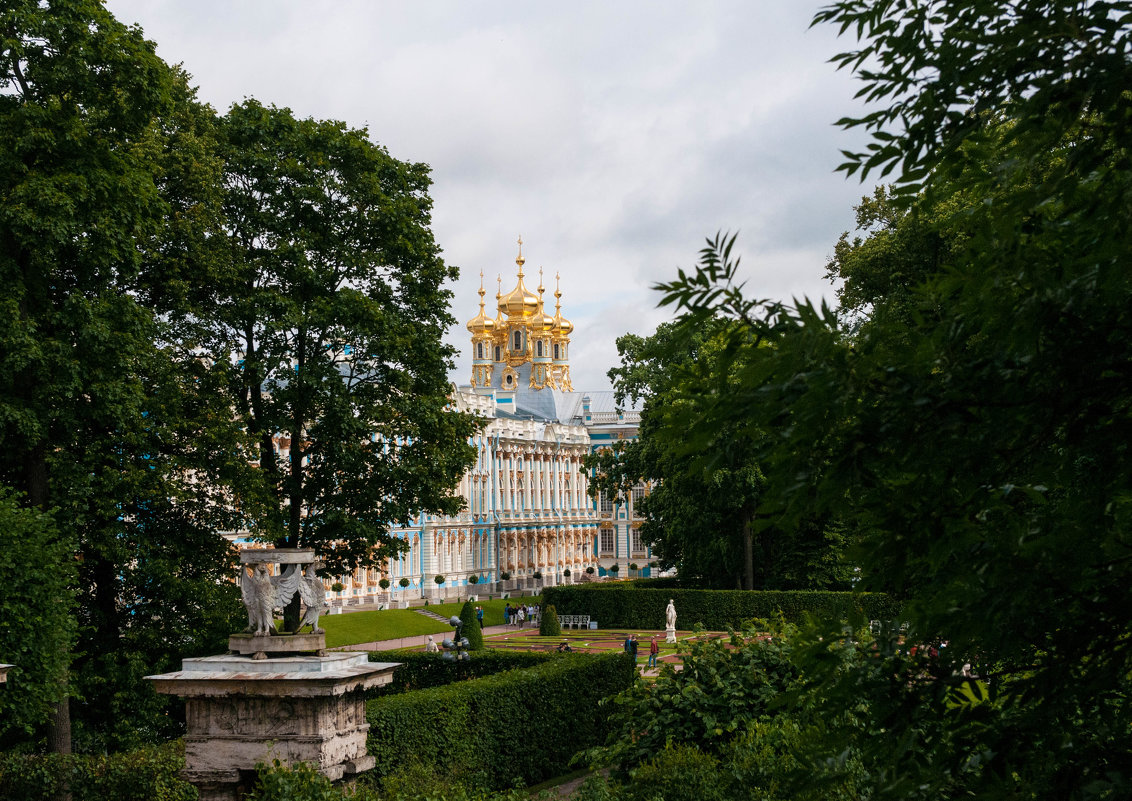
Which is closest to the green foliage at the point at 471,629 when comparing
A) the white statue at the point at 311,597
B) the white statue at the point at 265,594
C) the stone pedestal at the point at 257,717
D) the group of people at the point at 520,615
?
the group of people at the point at 520,615

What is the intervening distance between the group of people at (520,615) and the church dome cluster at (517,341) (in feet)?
156

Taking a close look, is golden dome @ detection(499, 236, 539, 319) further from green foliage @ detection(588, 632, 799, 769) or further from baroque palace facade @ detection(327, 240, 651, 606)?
green foliage @ detection(588, 632, 799, 769)

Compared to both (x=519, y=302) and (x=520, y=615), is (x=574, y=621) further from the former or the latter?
(x=519, y=302)

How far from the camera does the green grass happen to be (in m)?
40.0

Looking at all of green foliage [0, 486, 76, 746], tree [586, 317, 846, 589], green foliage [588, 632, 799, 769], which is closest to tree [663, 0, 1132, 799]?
green foliage [588, 632, 799, 769]

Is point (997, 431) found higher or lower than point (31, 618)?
higher

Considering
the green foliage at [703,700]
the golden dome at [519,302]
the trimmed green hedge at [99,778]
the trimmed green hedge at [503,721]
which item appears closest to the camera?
the green foliage at [703,700]

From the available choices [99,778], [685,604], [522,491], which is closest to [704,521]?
[685,604]

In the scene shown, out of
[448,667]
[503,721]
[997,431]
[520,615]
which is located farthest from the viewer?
[520,615]

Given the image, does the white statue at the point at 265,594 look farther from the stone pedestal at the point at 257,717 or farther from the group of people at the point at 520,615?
the group of people at the point at 520,615

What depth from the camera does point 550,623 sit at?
40500 mm

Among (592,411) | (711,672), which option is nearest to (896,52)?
(711,672)

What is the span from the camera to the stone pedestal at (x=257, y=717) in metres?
11.0

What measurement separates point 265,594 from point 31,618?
200 inches
